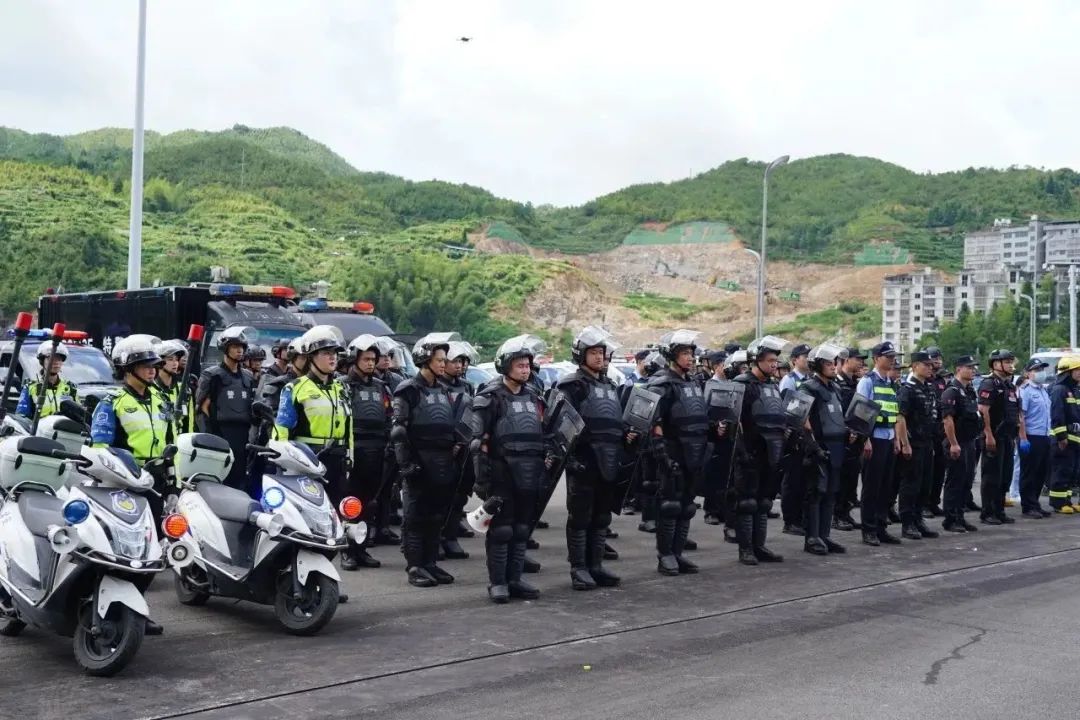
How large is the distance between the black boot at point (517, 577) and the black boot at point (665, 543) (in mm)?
1704

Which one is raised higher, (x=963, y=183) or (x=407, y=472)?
(x=963, y=183)

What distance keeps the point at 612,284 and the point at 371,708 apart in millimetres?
117822

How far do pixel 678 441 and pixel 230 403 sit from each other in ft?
14.3

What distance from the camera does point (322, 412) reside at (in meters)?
9.30

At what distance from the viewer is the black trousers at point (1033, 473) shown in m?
15.9

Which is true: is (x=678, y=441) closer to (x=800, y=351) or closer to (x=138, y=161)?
(x=800, y=351)

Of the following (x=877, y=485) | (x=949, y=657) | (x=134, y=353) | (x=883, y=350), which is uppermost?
(x=883, y=350)

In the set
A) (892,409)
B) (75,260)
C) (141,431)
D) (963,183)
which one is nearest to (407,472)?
(141,431)

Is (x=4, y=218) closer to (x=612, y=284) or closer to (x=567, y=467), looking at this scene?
(x=612, y=284)

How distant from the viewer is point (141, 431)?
334 inches

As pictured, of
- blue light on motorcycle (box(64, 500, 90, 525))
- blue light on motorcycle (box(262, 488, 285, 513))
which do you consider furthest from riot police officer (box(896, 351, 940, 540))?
blue light on motorcycle (box(64, 500, 90, 525))

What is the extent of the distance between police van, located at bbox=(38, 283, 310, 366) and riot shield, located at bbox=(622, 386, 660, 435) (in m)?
9.68

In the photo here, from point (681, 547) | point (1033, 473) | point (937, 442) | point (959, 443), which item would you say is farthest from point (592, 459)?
point (1033, 473)

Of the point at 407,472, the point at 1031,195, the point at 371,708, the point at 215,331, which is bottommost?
the point at 371,708
